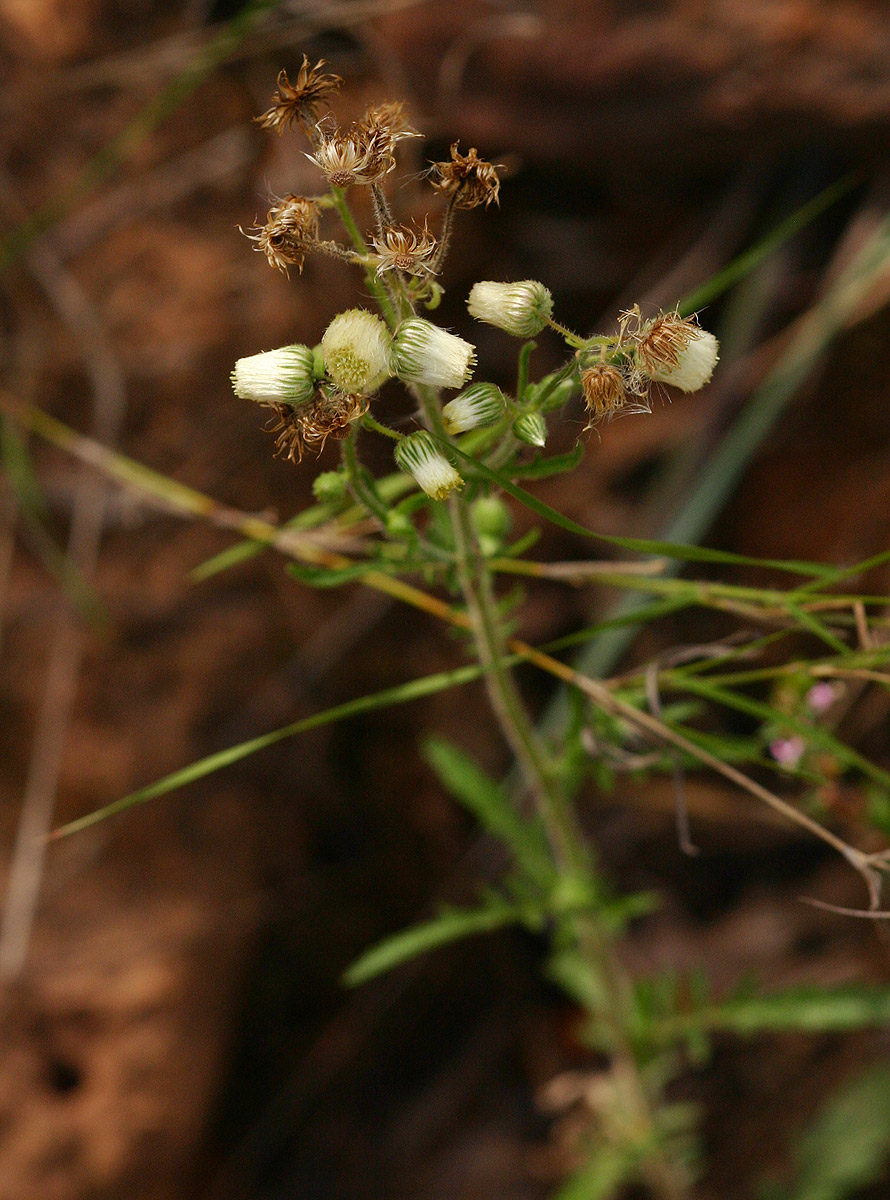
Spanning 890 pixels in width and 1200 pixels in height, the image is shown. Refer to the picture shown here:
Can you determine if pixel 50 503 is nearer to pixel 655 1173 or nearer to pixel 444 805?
pixel 444 805

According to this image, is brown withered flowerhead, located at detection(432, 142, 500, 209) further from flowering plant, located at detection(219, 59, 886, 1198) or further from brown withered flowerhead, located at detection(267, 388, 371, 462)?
brown withered flowerhead, located at detection(267, 388, 371, 462)

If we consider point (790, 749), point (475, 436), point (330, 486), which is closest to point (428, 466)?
point (330, 486)

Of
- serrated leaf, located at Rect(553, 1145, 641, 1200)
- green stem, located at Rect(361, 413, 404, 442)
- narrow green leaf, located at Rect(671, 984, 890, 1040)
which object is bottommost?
serrated leaf, located at Rect(553, 1145, 641, 1200)

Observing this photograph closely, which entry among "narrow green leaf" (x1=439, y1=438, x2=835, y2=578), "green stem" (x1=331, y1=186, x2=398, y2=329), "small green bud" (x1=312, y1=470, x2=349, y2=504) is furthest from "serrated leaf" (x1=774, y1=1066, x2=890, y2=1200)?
"green stem" (x1=331, y1=186, x2=398, y2=329)

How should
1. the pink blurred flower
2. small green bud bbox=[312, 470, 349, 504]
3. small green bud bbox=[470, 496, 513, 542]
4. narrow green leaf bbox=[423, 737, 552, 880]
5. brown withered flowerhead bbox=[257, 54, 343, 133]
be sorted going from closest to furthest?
brown withered flowerhead bbox=[257, 54, 343, 133]
small green bud bbox=[312, 470, 349, 504]
small green bud bbox=[470, 496, 513, 542]
the pink blurred flower
narrow green leaf bbox=[423, 737, 552, 880]

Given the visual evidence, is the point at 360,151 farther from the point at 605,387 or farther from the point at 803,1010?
the point at 803,1010

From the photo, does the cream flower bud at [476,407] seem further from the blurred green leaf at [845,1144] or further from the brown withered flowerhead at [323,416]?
the blurred green leaf at [845,1144]

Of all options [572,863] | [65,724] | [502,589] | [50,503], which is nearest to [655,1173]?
[572,863]
